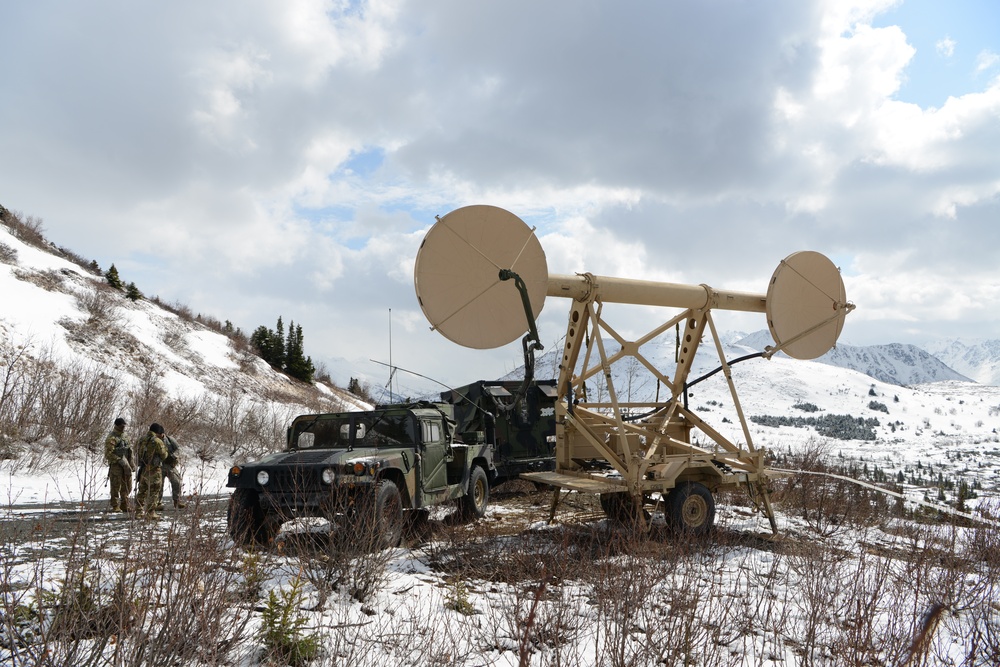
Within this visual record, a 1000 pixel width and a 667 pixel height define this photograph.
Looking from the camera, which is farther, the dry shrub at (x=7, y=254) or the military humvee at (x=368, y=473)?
the dry shrub at (x=7, y=254)

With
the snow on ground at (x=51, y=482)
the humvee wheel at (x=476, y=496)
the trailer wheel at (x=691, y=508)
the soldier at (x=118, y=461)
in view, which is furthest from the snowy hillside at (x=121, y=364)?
the trailer wheel at (x=691, y=508)

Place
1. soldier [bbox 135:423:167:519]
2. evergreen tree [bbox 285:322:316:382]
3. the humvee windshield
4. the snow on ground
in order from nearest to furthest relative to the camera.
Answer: the humvee windshield
soldier [bbox 135:423:167:519]
the snow on ground
evergreen tree [bbox 285:322:316:382]

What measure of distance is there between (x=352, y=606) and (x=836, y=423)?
214 feet

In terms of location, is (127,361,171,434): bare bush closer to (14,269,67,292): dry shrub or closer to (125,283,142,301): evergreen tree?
(14,269,67,292): dry shrub

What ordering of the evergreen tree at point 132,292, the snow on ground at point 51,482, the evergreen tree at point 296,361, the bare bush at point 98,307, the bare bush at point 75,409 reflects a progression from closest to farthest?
1. the snow on ground at point 51,482
2. the bare bush at point 75,409
3. the bare bush at point 98,307
4. the evergreen tree at point 132,292
5. the evergreen tree at point 296,361

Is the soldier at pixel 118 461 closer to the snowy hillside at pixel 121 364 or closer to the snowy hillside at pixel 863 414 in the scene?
the snowy hillside at pixel 121 364

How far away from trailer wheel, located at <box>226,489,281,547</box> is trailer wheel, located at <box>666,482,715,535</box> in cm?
516

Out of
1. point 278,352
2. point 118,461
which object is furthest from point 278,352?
point 118,461

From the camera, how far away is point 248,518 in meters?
7.80

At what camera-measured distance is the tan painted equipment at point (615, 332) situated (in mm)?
8070

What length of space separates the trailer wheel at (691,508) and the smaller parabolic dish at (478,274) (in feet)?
10.6

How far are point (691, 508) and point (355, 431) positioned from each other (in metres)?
4.89

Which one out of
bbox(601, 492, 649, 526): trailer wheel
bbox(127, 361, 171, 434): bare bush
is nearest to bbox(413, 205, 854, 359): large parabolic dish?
bbox(601, 492, 649, 526): trailer wheel

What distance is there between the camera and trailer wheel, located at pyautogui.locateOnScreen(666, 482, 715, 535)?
907 cm
